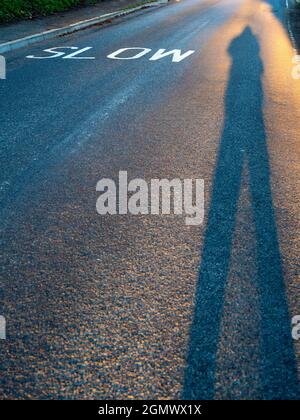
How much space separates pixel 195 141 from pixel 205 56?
5.41m

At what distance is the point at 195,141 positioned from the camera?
4.70 meters

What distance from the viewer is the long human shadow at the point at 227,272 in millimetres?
1974

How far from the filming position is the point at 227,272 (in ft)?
8.73

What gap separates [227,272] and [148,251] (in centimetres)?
65

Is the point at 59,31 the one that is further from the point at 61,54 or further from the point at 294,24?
the point at 294,24

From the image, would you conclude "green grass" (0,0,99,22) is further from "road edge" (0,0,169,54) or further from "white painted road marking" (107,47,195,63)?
"white painted road marking" (107,47,195,63)

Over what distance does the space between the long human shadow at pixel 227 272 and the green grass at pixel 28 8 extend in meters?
11.4

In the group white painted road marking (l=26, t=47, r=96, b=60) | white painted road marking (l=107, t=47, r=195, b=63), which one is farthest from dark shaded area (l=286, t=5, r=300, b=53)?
Result: white painted road marking (l=26, t=47, r=96, b=60)

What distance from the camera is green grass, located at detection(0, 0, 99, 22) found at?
12.6m

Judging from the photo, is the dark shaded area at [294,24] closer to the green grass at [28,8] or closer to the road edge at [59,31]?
the road edge at [59,31]

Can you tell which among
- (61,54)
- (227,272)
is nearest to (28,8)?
(61,54)

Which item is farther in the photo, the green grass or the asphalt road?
the green grass
